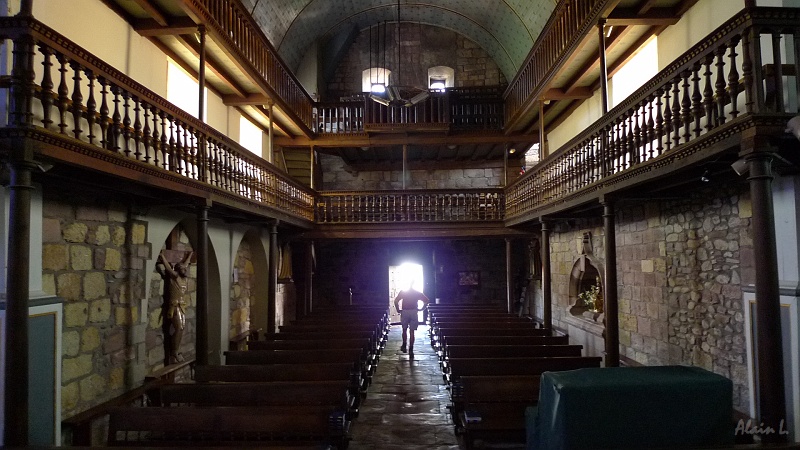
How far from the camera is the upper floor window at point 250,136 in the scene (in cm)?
1398

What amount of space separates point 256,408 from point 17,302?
2246 millimetres

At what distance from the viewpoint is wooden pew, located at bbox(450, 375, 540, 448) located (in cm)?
572

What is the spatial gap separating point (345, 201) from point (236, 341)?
211 inches

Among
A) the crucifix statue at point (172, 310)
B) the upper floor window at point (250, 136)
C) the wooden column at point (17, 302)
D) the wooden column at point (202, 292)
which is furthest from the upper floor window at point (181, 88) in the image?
the wooden column at point (17, 302)

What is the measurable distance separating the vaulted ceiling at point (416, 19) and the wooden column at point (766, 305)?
981 centimetres

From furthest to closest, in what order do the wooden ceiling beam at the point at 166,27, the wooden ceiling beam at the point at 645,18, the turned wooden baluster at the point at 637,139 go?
the wooden ceiling beam at the point at 166,27 < the wooden ceiling beam at the point at 645,18 < the turned wooden baluster at the point at 637,139

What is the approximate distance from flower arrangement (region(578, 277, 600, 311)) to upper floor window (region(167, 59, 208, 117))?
9.12 meters

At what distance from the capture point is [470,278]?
19406 millimetres

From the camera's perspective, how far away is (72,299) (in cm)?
609

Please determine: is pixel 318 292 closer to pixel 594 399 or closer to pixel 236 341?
pixel 236 341

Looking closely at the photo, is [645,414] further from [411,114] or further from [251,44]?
Answer: [411,114]

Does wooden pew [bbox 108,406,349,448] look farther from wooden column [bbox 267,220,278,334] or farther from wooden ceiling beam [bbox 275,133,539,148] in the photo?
wooden ceiling beam [bbox 275,133,539,148]

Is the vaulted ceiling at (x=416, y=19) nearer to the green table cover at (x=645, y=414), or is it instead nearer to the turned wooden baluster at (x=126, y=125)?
the turned wooden baluster at (x=126, y=125)

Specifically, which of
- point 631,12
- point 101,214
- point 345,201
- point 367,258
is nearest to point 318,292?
point 367,258
